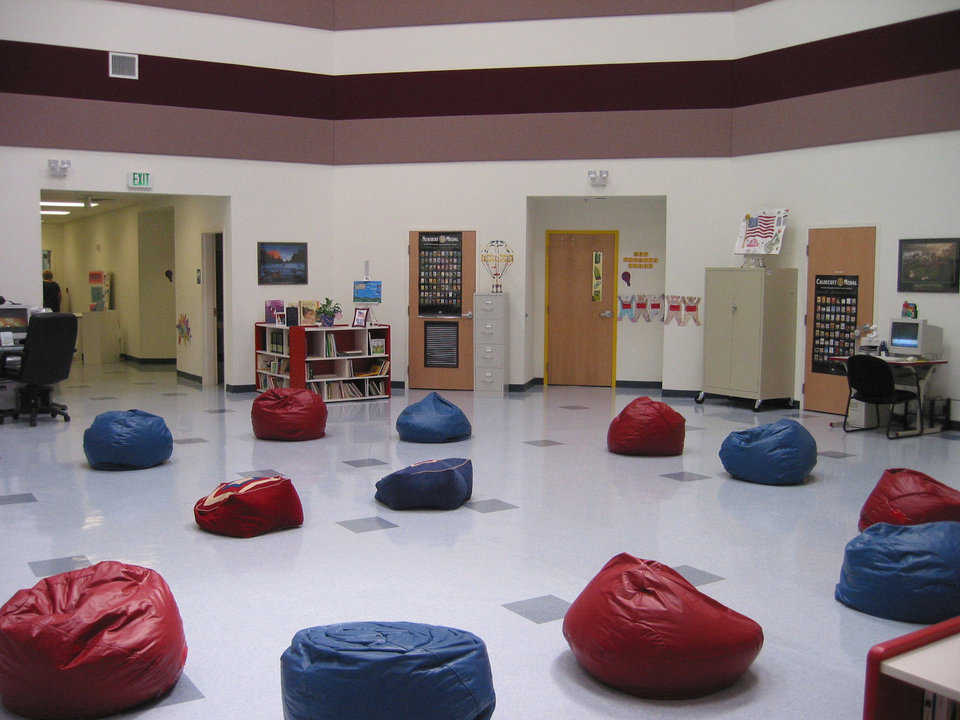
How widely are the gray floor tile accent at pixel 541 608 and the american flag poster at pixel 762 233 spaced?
297 inches

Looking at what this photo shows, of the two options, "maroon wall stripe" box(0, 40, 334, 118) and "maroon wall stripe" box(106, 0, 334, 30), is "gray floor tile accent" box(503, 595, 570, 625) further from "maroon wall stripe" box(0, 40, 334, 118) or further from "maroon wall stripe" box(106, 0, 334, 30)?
Result: "maroon wall stripe" box(106, 0, 334, 30)

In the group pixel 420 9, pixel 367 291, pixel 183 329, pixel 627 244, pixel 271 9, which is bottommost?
pixel 183 329

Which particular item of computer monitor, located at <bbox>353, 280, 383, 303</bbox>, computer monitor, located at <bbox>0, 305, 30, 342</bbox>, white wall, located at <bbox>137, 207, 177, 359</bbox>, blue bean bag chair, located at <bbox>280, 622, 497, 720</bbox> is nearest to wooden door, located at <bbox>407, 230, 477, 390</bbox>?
computer monitor, located at <bbox>353, 280, 383, 303</bbox>

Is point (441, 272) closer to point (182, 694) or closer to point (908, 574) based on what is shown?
point (908, 574)

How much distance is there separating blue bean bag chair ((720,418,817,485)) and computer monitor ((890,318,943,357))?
2.89m

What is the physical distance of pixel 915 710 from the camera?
2055 mm

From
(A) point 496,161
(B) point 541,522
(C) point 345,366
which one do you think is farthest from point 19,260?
(B) point 541,522

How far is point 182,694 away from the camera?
340 centimetres

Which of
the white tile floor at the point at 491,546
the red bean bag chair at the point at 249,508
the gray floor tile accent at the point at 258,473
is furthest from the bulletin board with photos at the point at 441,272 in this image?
the red bean bag chair at the point at 249,508

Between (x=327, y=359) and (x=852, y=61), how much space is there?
6.95 metres

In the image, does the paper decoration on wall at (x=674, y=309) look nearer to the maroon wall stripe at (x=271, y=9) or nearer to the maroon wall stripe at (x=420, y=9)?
the maroon wall stripe at (x=420, y=9)

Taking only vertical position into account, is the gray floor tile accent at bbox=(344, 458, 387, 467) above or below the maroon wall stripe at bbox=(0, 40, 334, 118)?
below

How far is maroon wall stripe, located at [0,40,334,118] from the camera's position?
10531 millimetres

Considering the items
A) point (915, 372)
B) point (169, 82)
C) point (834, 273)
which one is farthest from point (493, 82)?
point (915, 372)
